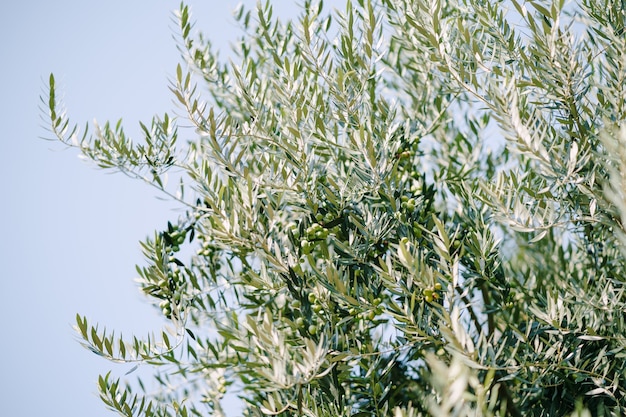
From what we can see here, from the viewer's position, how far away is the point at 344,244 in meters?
1.68

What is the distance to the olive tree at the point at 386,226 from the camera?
4.91 ft

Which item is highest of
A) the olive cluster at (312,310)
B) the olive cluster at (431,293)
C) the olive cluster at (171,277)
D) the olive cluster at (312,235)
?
the olive cluster at (171,277)

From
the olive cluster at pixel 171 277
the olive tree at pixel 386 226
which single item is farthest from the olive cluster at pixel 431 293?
the olive cluster at pixel 171 277

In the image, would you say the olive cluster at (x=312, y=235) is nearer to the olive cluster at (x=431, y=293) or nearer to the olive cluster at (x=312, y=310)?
the olive cluster at (x=312, y=310)

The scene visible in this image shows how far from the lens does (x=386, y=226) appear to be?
170cm

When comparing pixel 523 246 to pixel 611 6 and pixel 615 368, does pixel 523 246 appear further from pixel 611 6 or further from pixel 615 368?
pixel 611 6

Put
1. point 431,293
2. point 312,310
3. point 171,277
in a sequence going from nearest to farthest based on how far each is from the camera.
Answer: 1. point 431,293
2. point 312,310
3. point 171,277

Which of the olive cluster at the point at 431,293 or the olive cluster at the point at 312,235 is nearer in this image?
the olive cluster at the point at 431,293

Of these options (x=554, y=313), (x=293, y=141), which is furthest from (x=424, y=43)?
(x=554, y=313)

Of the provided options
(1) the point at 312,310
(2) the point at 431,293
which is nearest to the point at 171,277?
(1) the point at 312,310

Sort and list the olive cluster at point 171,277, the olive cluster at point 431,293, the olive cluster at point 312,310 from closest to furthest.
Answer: the olive cluster at point 431,293
the olive cluster at point 312,310
the olive cluster at point 171,277

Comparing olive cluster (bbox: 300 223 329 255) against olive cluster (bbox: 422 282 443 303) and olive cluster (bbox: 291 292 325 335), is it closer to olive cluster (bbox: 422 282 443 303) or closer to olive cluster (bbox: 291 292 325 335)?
olive cluster (bbox: 291 292 325 335)

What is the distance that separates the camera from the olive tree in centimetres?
150

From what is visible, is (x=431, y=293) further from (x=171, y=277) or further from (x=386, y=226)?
(x=171, y=277)
